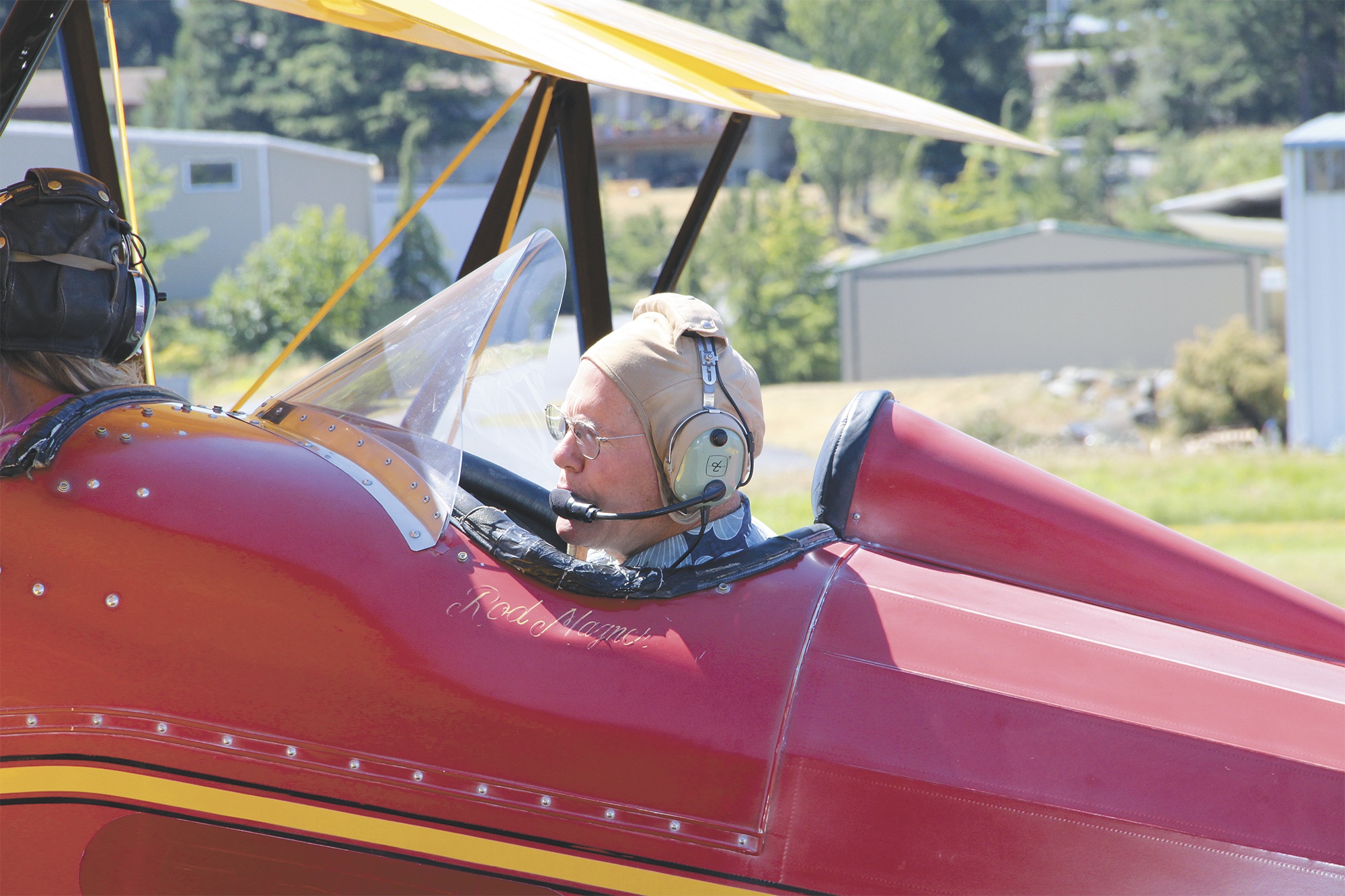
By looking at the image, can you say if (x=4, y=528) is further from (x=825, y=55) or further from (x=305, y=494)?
(x=825, y=55)

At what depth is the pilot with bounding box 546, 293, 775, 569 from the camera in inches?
82.0

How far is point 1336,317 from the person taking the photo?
22094 millimetres

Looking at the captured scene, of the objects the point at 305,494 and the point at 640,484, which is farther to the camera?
the point at 640,484

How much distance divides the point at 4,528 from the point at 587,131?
2880mm

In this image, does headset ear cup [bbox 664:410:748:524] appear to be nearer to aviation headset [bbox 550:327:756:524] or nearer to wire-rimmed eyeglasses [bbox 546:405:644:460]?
aviation headset [bbox 550:327:756:524]

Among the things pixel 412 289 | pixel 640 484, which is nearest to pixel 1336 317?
pixel 412 289

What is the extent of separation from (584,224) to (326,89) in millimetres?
51718

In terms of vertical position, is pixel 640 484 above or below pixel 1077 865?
above

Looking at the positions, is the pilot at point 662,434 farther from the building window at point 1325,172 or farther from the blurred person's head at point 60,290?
the building window at point 1325,172

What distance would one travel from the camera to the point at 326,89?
5144 cm

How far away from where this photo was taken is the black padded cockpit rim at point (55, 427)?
6.54ft

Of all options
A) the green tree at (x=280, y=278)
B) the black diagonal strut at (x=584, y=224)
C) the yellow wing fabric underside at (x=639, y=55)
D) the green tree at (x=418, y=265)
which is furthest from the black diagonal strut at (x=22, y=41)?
the green tree at (x=418, y=265)

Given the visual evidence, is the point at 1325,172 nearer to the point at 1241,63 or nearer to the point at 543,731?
the point at 543,731

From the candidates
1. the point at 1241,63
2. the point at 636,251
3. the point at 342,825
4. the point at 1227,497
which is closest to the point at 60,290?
the point at 342,825
